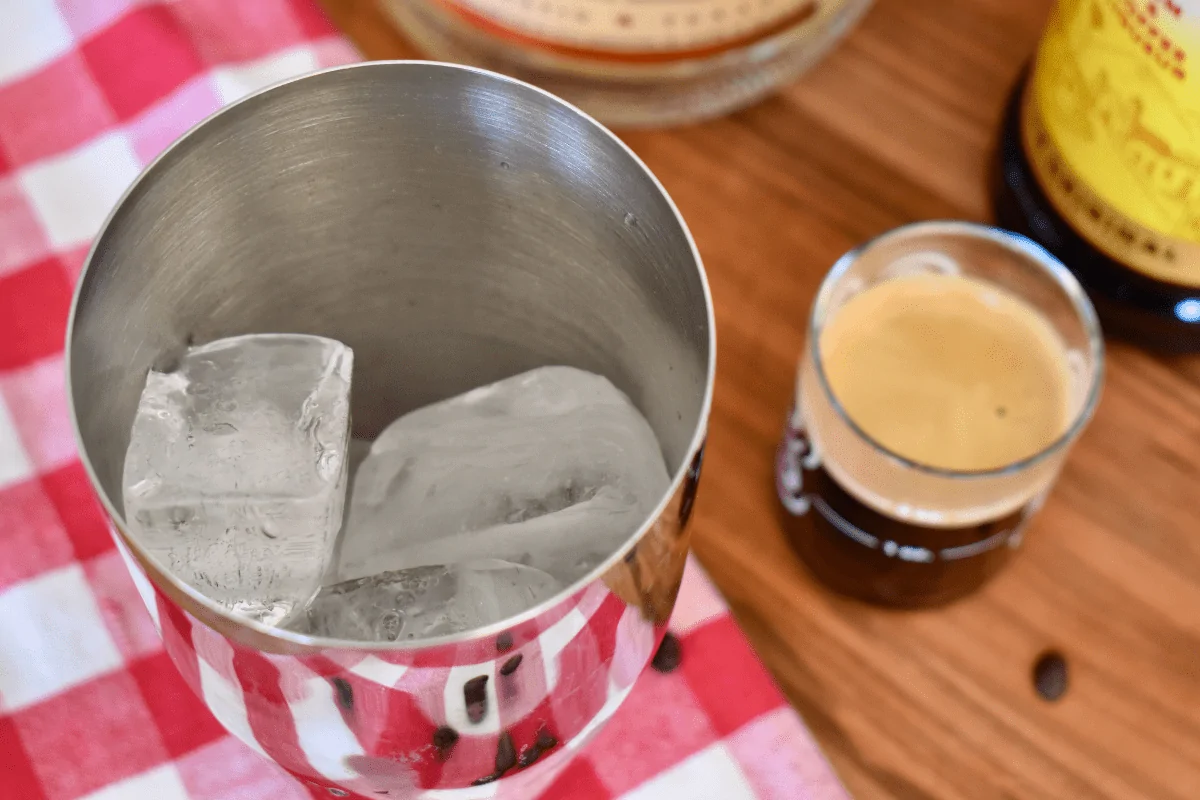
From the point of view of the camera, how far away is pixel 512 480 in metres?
0.37

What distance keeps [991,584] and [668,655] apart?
13cm

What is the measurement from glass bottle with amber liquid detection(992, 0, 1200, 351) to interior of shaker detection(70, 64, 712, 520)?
189mm

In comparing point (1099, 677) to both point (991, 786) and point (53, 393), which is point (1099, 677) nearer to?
point (991, 786)

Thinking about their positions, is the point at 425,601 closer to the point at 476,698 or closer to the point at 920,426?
the point at 476,698

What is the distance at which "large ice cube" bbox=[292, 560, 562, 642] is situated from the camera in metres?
0.31

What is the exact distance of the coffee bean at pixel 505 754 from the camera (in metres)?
0.29

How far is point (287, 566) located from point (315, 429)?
0.16 feet

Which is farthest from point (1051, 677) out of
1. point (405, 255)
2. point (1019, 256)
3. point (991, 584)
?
point (405, 255)

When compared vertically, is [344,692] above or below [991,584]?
above

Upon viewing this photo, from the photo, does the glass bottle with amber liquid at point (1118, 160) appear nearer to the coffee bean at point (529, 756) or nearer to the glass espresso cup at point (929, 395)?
the glass espresso cup at point (929, 395)

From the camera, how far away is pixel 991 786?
41 centimetres

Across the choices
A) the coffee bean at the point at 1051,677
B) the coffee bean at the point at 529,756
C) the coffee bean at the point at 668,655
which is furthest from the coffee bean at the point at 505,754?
the coffee bean at the point at 1051,677

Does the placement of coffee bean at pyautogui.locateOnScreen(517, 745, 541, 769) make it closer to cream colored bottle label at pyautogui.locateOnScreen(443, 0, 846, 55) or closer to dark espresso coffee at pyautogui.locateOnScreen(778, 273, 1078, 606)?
dark espresso coffee at pyautogui.locateOnScreen(778, 273, 1078, 606)

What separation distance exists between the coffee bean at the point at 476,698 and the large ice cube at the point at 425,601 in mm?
35
